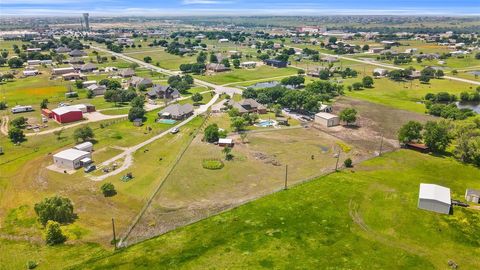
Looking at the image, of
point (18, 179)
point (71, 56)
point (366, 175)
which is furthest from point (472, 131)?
point (71, 56)

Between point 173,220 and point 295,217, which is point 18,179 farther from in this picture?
point 295,217

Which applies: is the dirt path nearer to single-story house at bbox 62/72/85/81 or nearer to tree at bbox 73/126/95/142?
tree at bbox 73/126/95/142

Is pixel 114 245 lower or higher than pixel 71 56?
lower

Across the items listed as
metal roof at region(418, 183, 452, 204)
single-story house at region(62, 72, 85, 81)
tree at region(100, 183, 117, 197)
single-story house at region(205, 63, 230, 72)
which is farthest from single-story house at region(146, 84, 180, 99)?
metal roof at region(418, 183, 452, 204)

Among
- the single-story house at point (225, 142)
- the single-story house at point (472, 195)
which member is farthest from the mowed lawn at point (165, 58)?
the single-story house at point (472, 195)

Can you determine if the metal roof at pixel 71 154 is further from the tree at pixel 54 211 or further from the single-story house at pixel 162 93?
the single-story house at pixel 162 93

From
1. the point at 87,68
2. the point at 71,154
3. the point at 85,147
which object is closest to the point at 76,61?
the point at 87,68

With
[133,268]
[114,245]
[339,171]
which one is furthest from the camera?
[339,171]
